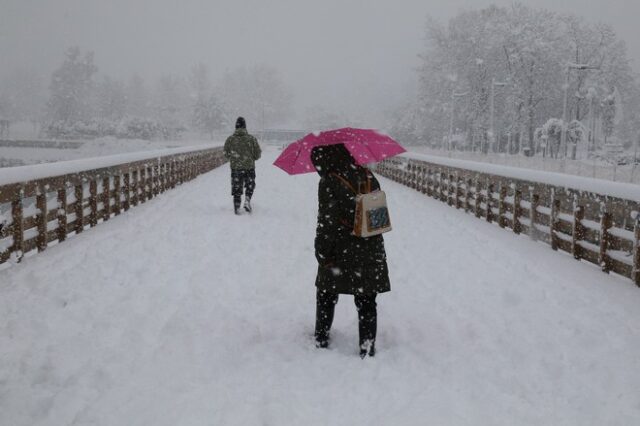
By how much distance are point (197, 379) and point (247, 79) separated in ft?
465

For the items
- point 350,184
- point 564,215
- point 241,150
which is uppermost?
point 241,150

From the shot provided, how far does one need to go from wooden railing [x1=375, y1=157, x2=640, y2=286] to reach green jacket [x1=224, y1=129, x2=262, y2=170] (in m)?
5.17

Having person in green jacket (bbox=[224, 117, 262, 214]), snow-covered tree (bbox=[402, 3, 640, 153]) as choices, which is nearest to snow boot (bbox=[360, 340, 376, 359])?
person in green jacket (bbox=[224, 117, 262, 214])

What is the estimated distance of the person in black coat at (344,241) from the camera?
4086 millimetres

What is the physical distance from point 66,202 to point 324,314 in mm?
6217

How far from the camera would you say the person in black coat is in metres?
4.09

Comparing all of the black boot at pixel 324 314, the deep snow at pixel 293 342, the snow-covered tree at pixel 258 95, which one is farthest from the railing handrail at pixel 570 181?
the snow-covered tree at pixel 258 95

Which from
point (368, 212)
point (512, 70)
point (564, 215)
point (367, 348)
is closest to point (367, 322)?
point (367, 348)

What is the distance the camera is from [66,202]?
9.07 metres

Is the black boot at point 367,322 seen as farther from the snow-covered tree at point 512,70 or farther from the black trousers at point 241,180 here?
the snow-covered tree at point 512,70

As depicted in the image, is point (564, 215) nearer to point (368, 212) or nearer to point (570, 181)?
point (570, 181)

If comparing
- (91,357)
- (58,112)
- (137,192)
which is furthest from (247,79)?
(91,357)

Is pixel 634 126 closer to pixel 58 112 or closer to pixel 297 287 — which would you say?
pixel 297 287

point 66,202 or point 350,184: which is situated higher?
point 350,184
